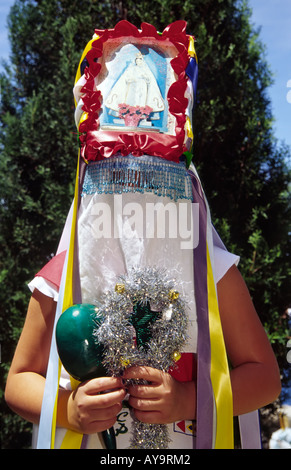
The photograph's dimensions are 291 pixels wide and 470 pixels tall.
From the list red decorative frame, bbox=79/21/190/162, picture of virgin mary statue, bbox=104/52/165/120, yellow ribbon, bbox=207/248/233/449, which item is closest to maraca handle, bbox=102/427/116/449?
yellow ribbon, bbox=207/248/233/449

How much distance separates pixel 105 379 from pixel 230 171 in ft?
6.83

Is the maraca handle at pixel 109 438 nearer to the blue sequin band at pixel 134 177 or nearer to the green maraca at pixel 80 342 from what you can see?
the green maraca at pixel 80 342

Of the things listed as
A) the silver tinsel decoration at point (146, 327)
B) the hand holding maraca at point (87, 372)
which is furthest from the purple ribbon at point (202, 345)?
the hand holding maraca at point (87, 372)

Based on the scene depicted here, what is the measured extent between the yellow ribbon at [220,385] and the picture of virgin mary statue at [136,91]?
72 centimetres

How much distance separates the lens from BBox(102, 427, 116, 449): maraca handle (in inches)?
56.1

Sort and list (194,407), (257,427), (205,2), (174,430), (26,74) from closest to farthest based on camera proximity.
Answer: (194,407)
(174,430)
(257,427)
(205,2)
(26,74)

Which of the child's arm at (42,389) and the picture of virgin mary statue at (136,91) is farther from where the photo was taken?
the picture of virgin mary statue at (136,91)

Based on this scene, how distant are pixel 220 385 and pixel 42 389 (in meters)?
0.57

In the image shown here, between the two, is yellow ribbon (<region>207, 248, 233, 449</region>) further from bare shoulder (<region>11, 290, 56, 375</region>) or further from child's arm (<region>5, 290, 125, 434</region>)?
bare shoulder (<region>11, 290, 56, 375</region>)

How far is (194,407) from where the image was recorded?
4.68ft

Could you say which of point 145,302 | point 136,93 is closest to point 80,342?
point 145,302

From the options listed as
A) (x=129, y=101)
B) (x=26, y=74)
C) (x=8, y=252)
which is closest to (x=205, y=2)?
(x=26, y=74)

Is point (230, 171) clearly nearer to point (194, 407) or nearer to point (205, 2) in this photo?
point (205, 2)

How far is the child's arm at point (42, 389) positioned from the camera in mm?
1321
